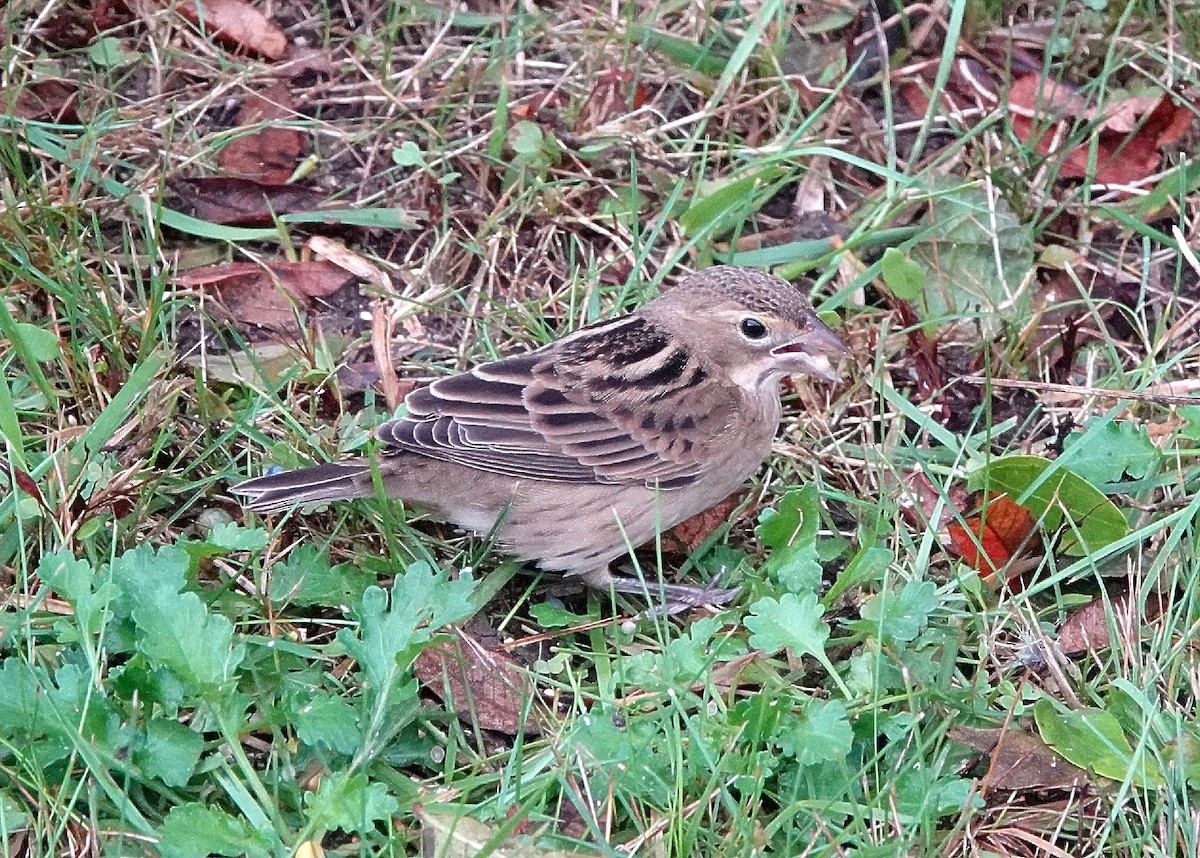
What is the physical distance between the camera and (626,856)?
445 centimetres

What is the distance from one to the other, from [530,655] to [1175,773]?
218cm

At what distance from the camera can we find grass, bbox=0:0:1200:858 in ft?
14.9

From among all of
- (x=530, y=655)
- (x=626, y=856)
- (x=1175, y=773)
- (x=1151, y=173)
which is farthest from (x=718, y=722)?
(x=1151, y=173)

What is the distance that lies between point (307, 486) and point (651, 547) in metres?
1.43

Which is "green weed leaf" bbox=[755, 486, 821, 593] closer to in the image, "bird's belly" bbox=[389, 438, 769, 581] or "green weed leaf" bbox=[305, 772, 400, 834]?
"bird's belly" bbox=[389, 438, 769, 581]

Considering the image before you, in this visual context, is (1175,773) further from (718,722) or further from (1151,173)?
(1151,173)

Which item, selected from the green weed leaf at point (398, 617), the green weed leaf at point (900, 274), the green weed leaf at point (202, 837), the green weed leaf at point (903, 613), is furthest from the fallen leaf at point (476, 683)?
the green weed leaf at point (900, 274)

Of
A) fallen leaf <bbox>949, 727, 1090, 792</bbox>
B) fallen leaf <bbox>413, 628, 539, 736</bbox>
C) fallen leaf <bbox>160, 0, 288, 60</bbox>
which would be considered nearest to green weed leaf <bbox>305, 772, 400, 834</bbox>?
fallen leaf <bbox>413, 628, 539, 736</bbox>

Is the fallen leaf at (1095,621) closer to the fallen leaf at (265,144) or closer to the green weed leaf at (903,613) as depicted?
the green weed leaf at (903,613)

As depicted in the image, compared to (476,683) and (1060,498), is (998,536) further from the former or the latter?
(476,683)

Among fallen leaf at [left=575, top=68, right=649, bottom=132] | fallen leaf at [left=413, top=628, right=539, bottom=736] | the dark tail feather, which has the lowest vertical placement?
fallen leaf at [left=413, top=628, right=539, bottom=736]

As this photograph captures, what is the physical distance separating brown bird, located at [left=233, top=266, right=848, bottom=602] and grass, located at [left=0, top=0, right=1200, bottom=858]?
0.22 metres

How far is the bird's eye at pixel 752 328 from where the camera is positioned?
5.83 metres

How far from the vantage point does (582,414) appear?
5.68 m
